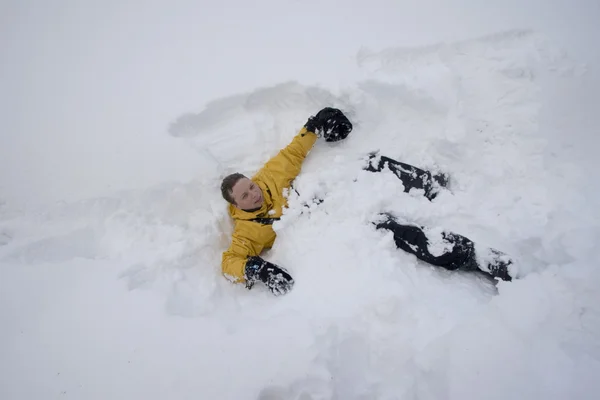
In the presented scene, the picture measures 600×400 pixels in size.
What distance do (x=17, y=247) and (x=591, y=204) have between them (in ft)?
12.5

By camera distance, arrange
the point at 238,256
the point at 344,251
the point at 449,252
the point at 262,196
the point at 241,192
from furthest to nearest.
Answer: the point at 262,196 < the point at 241,192 < the point at 238,256 < the point at 344,251 < the point at 449,252

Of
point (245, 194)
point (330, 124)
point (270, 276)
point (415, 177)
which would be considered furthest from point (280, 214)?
point (415, 177)

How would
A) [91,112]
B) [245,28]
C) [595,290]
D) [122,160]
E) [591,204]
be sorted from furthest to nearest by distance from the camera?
[245,28]
[91,112]
[122,160]
[591,204]
[595,290]

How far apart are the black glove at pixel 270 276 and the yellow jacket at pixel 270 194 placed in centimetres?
24

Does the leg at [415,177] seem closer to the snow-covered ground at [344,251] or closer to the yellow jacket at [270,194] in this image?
the snow-covered ground at [344,251]

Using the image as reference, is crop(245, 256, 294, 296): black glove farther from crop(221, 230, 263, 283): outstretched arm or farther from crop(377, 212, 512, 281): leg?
crop(377, 212, 512, 281): leg

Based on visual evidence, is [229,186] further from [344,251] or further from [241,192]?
[344,251]

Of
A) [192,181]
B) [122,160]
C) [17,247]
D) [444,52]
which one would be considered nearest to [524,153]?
[444,52]

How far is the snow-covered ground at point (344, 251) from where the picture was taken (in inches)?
66.8

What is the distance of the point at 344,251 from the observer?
2.32 metres

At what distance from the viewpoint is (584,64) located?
9.05ft

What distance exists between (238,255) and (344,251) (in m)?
0.80

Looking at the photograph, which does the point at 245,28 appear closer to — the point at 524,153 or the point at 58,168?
the point at 58,168

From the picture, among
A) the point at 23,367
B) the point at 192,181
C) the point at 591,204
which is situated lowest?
the point at 23,367
